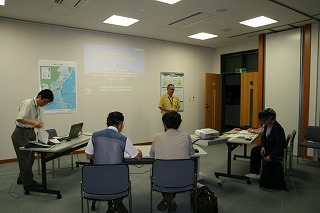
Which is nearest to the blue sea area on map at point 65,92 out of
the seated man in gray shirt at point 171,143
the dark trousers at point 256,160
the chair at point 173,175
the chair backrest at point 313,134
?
the seated man in gray shirt at point 171,143

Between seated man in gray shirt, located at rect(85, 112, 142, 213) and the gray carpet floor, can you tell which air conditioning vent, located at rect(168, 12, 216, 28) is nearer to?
the gray carpet floor

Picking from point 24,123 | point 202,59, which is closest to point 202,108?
point 202,59

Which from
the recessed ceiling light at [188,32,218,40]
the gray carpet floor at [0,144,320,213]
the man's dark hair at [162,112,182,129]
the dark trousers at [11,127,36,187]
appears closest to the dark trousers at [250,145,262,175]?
the gray carpet floor at [0,144,320,213]

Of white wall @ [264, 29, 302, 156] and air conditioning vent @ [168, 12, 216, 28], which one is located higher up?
air conditioning vent @ [168, 12, 216, 28]

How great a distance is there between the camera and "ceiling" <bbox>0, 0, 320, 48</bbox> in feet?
13.4

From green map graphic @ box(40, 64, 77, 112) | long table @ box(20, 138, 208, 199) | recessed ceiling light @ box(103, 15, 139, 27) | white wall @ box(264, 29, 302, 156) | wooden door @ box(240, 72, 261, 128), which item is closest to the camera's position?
long table @ box(20, 138, 208, 199)

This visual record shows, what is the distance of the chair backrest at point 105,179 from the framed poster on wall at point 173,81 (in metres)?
4.82

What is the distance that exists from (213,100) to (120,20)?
4160mm

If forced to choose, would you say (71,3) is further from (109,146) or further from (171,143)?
(171,143)

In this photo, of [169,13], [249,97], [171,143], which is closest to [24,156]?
[171,143]

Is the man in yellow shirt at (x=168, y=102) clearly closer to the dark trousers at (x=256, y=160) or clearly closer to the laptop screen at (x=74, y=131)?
the dark trousers at (x=256, y=160)

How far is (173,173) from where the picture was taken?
2434 mm

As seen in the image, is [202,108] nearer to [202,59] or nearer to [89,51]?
[202,59]

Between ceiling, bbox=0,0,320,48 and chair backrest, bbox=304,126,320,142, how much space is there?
2.24 m
